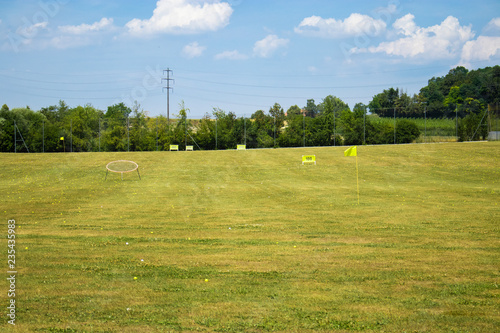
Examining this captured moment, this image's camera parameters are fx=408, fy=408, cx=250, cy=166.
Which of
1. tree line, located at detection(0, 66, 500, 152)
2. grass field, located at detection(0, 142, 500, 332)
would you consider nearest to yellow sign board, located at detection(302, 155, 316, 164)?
grass field, located at detection(0, 142, 500, 332)

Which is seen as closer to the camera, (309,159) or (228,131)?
(309,159)

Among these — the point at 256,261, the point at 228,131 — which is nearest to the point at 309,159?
the point at 228,131

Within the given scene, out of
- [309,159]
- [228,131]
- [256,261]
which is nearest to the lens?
[256,261]

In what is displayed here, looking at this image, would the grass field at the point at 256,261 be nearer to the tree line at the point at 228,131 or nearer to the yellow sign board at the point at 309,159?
the yellow sign board at the point at 309,159

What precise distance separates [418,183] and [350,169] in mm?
7918

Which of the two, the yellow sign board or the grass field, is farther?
the yellow sign board

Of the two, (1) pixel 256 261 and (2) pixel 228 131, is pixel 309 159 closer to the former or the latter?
(2) pixel 228 131

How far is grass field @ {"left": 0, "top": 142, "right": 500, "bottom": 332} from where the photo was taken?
5.49 meters

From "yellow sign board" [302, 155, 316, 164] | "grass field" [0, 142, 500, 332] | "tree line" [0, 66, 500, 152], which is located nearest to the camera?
"grass field" [0, 142, 500, 332]

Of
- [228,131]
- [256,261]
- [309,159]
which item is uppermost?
[228,131]

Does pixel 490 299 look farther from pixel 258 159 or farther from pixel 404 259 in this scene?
pixel 258 159

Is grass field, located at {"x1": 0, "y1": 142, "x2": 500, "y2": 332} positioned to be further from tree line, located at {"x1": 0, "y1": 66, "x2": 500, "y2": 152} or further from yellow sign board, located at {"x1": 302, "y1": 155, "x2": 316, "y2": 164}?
tree line, located at {"x1": 0, "y1": 66, "x2": 500, "y2": 152}

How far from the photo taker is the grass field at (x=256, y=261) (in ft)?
18.0

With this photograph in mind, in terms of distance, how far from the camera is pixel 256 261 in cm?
806
